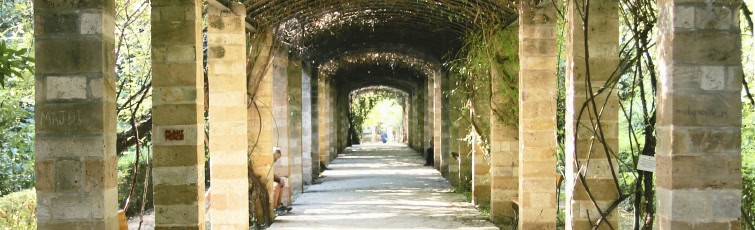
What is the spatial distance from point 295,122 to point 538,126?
6009mm

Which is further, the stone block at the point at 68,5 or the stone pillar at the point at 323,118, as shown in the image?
the stone pillar at the point at 323,118

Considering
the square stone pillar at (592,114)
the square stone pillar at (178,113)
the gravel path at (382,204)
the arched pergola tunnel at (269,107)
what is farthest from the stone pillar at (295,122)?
the square stone pillar at (592,114)

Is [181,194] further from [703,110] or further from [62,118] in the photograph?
[703,110]

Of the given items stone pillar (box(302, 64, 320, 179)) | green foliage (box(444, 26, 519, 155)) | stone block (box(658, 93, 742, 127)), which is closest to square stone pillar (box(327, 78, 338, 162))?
stone pillar (box(302, 64, 320, 179))

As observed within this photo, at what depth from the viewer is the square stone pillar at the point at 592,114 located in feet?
17.0

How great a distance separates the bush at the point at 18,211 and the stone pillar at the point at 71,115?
4.00 m

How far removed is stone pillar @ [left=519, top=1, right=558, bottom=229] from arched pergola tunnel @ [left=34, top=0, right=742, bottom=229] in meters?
0.01

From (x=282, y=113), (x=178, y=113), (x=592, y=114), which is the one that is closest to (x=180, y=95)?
(x=178, y=113)

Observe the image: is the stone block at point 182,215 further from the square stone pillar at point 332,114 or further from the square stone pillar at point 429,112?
the square stone pillar at point 332,114

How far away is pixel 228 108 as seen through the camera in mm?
7047

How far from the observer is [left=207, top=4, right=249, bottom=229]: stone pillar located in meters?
7.07

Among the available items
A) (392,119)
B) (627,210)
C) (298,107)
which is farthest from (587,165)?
(392,119)

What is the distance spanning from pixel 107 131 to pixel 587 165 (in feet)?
11.3

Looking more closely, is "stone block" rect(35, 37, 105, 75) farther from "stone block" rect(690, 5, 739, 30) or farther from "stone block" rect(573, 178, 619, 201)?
"stone block" rect(573, 178, 619, 201)
